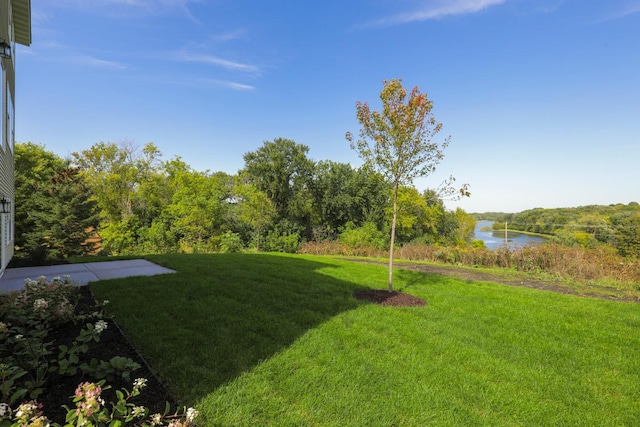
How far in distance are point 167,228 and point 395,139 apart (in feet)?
62.1

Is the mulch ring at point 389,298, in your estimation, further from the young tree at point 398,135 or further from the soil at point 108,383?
the soil at point 108,383

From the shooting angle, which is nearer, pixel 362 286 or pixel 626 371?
pixel 626 371

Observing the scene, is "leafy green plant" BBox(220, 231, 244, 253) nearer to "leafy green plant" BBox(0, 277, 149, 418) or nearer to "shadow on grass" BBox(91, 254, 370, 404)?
"shadow on grass" BBox(91, 254, 370, 404)

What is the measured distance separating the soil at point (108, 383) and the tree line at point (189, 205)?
1217 centimetres

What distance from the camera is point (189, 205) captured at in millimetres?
17578

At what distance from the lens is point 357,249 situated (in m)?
14.6

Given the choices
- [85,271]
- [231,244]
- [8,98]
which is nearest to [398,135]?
[85,271]

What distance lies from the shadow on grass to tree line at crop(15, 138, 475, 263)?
9.37 metres

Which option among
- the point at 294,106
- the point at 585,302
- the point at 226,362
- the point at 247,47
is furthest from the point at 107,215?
the point at 585,302

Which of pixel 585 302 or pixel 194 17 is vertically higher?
pixel 194 17

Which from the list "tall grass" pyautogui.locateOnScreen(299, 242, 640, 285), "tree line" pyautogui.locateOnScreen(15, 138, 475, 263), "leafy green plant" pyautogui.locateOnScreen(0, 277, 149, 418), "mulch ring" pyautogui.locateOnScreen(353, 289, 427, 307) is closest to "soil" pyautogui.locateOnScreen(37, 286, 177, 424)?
"leafy green plant" pyautogui.locateOnScreen(0, 277, 149, 418)

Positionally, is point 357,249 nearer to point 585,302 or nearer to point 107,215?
point 585,302

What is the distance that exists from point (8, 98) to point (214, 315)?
9.26 m

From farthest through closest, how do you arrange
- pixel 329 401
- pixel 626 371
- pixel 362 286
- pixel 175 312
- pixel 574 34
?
pixel 574 34 < pixel 362 286 < pixel 175 312 < pixel 626 371 < pixel 329 401
